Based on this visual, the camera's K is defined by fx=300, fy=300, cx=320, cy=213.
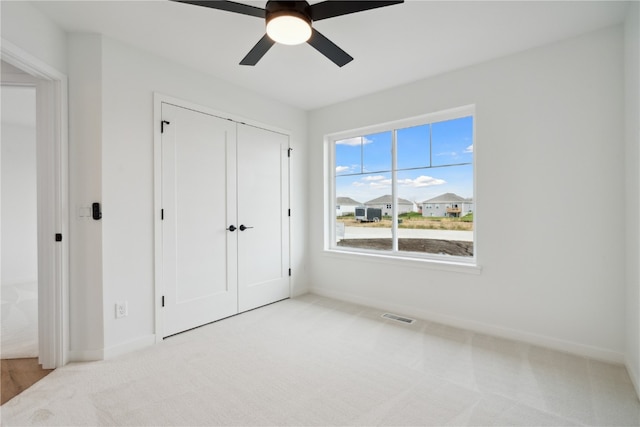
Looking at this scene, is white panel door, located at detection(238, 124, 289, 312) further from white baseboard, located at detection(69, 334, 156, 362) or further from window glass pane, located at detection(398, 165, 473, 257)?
window glass pane, located at detection(398, 165, 473, 257)

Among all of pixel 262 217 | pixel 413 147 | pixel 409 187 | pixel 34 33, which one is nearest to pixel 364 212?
pixel 409 187

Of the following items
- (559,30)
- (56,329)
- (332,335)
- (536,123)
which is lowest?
(332,335)

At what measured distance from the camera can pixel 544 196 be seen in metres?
2.60

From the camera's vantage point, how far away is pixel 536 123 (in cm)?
263

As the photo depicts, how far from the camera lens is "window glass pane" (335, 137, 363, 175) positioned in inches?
160

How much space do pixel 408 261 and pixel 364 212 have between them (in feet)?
2.98

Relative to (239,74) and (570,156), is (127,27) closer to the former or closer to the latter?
(239,74)

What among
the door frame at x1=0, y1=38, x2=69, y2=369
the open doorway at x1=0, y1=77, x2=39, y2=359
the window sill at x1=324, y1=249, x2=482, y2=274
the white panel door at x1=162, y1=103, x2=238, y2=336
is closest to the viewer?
the door frame at x1=0, y1=38, x2=69, y2=369

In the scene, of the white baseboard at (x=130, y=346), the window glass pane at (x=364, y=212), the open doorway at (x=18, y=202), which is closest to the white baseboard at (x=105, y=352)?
the white baseboard at (x=130, y=346)

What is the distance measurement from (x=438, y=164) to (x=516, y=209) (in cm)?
93

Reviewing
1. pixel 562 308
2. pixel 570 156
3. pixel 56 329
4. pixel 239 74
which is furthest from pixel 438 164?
pixel 56 329

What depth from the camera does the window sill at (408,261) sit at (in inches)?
119

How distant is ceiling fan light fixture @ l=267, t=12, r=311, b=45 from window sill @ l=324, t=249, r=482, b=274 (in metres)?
2.49

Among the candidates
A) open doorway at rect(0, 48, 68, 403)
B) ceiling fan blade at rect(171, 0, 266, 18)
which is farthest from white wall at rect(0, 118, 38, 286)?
ceiling fan blade at rect(171, 0, 266, 18)
